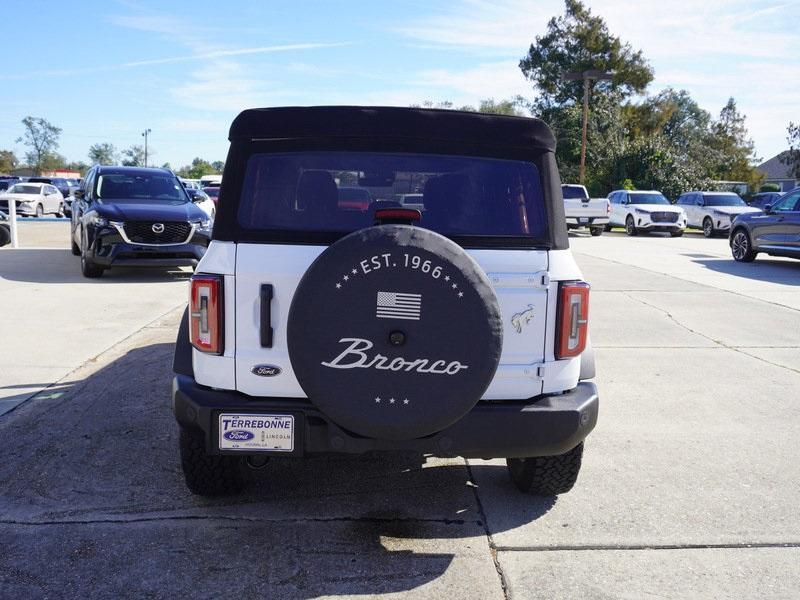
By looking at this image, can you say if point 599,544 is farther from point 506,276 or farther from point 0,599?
point 0,599

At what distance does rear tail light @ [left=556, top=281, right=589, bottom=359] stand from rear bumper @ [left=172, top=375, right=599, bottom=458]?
23 cm

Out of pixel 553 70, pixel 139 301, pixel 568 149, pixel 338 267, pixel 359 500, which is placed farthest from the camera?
pixel 553 70

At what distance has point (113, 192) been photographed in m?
12.8

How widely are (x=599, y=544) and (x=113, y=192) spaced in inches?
441

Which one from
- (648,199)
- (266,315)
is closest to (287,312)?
(266,315)

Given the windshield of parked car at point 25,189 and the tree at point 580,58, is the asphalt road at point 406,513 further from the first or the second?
the tree at point 580,58

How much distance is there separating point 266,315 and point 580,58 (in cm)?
6345

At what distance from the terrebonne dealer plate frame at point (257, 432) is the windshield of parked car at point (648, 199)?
89.4 ft

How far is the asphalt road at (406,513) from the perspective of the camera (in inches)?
125

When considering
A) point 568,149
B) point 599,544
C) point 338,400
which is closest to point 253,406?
point 338,400

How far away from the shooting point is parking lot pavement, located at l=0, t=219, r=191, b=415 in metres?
6.46

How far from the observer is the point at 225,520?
368 centimetres

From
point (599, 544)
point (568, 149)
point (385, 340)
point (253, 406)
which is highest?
point (568, 149)

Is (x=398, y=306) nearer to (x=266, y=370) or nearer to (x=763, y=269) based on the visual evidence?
(x=266, y=370)
